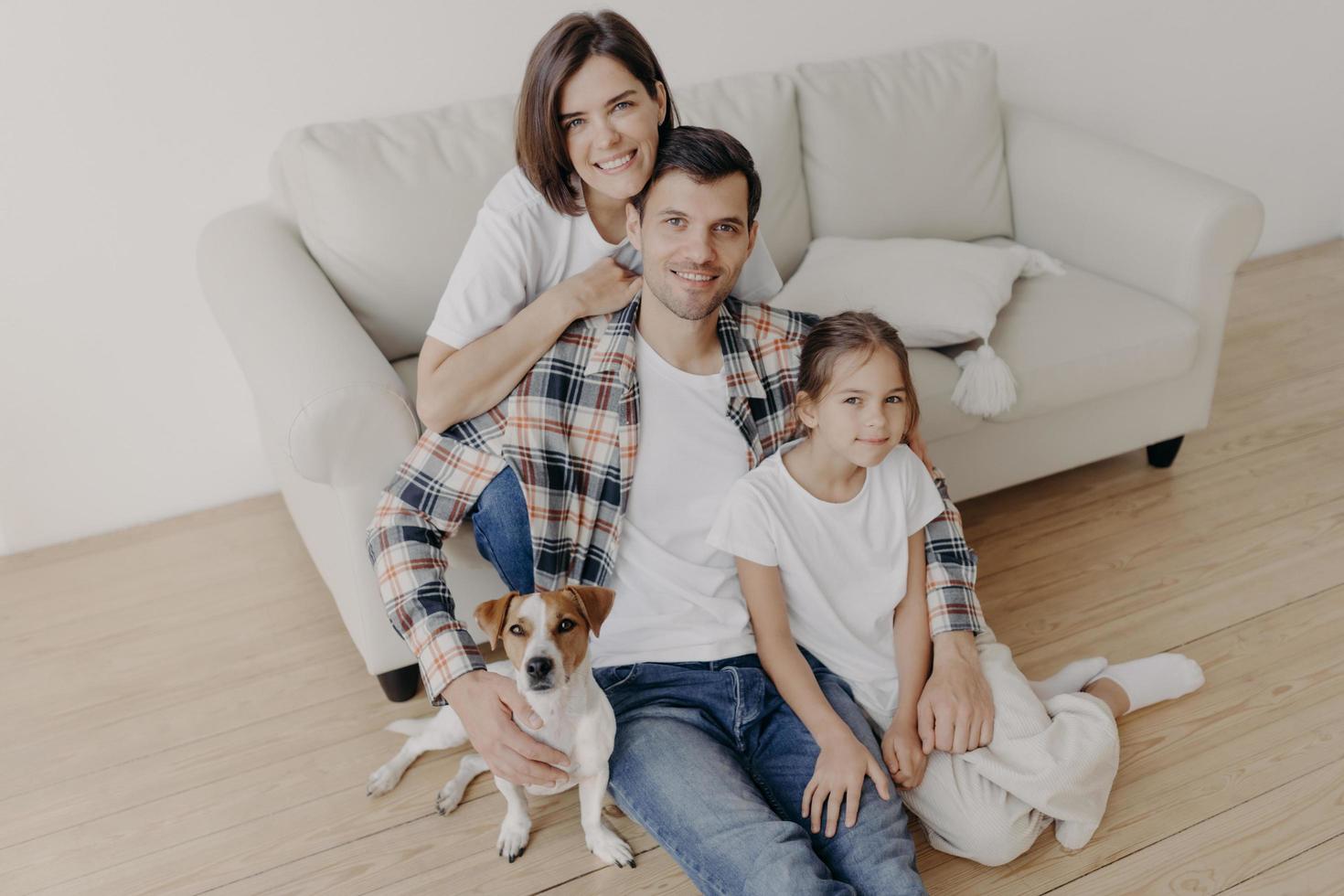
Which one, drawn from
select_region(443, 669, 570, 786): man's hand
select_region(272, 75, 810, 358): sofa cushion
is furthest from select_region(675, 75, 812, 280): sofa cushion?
select_region(443, 669, 570, 786): man's hand

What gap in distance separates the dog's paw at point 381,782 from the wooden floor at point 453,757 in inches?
0.9

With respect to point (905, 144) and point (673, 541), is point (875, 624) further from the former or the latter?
point (905, 144)

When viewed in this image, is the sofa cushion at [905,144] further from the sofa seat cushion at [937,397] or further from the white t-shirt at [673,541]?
the white t-shirt at [673,541]

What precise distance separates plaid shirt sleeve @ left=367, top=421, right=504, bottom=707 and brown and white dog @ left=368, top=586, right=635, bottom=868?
93 mm

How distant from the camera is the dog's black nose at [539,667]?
1.38 meters

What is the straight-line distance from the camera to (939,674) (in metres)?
1.58

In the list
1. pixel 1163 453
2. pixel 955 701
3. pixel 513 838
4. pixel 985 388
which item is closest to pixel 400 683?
pixel 513 838

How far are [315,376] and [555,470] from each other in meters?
0.38

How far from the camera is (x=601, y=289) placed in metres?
1.59

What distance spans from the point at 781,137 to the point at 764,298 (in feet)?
2.08

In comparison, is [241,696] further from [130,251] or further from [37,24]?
[37,24]

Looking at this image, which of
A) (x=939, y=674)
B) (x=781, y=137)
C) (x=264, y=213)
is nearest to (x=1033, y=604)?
(x=939, y=674)

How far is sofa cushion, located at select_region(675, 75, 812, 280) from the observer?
7.63 feet

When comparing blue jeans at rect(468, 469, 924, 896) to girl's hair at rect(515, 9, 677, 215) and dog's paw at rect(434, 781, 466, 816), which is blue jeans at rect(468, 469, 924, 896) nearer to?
dog's paw at rect(434, 781, 466, 816)
